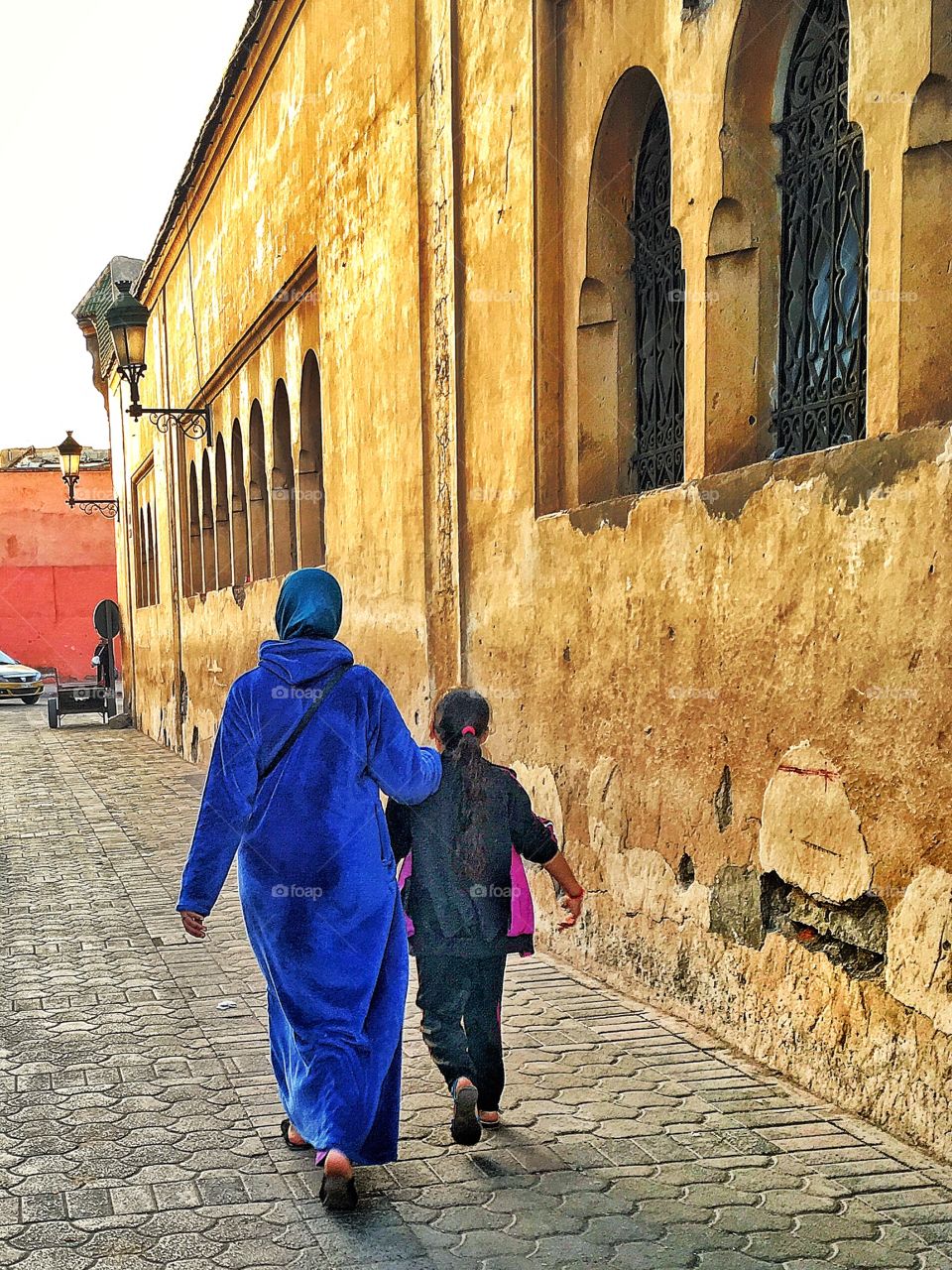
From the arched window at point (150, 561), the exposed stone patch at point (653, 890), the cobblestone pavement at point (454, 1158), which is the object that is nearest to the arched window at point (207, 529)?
the arched window at point (150, 561)

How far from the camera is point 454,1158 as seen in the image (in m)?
3.92

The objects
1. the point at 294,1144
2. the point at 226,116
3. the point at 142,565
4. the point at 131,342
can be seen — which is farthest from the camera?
the point at 142,565

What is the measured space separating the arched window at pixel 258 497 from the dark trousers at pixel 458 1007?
33.9 ft

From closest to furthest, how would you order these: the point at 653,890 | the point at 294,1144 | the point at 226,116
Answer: the point at 294,1144, the point at 653,890, the point at 226,116

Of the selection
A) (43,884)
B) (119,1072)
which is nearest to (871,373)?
(119,1072)

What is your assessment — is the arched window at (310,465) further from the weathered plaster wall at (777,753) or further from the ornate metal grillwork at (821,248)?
the ornate metal grillwork at (821,248)

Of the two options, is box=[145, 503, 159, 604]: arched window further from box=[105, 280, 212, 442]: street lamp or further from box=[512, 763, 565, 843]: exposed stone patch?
box=[512, 763, 565, 843]: exposed stone patch

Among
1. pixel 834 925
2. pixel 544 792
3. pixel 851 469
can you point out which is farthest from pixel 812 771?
pixel 544 792

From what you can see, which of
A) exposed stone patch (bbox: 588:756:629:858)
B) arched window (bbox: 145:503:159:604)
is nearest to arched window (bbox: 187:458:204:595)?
arched window (bbox: 145:503:159:604)

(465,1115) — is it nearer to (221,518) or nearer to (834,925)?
(834,925)

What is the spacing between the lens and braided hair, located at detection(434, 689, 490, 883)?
409cm

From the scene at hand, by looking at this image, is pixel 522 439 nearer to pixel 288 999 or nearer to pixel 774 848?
pixel 774 848

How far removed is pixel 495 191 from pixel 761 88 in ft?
Answer: 7.41

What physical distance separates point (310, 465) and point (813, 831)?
27.6ft
